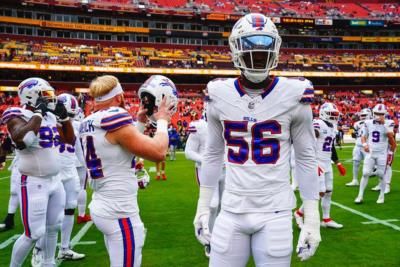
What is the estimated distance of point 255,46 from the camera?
245cm

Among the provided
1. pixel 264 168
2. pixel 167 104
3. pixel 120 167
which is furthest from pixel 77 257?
pixel 264 168

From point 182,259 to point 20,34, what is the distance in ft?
145

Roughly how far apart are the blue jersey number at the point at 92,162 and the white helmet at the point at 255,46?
127 cm

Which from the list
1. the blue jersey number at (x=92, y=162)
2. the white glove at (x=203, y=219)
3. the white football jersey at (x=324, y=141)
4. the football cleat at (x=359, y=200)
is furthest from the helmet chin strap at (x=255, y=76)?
the football cleat at (x=359, y=200)

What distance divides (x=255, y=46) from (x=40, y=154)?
111 inches

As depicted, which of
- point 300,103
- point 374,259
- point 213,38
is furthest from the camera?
point 213,38

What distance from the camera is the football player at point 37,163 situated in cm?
395

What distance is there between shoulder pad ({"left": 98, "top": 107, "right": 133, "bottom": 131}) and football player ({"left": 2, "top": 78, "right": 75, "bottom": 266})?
52.7 inches

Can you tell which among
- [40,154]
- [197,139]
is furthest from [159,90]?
[197,139]

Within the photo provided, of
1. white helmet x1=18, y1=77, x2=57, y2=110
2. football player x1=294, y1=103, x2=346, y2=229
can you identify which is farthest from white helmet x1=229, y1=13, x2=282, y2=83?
football player x1=294, y1=103, x2=346, y2=229

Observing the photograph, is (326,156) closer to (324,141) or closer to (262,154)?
(324,141)

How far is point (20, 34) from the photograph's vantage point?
43.2m

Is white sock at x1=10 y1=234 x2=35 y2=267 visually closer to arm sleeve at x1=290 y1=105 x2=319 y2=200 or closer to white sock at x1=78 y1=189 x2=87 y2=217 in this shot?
arm sleeve at x1=290 y1=105 x2=319 y2=200

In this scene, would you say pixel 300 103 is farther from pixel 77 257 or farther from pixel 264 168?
pixel 77 257
